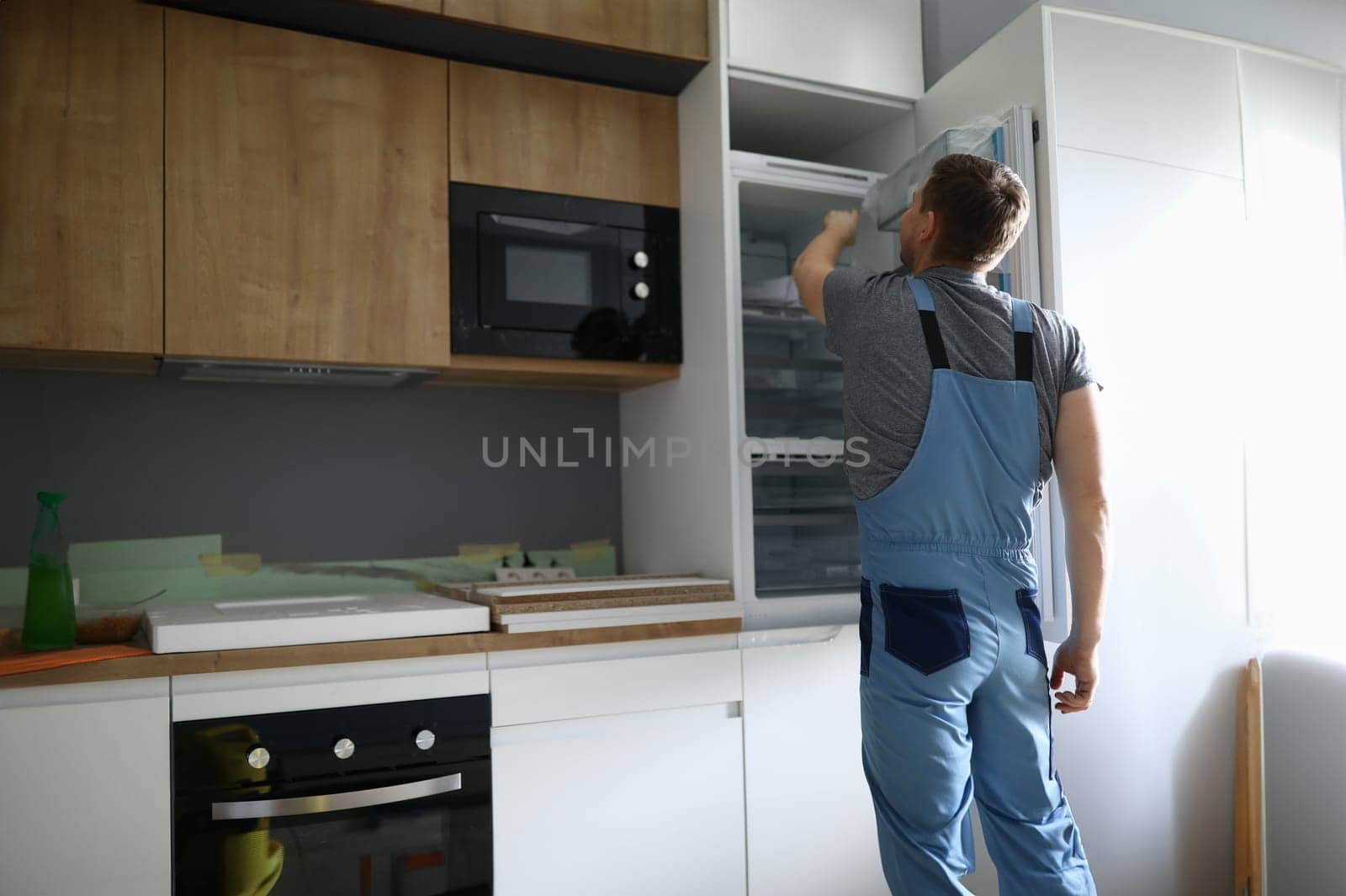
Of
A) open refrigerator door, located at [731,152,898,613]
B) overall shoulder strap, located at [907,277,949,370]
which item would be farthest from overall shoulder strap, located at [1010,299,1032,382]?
open refrigerator door, located at [731,152,898,613]

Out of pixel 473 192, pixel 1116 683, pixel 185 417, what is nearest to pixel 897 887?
pixel 1116 683


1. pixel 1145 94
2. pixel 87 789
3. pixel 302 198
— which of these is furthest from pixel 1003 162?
pixel 87 789

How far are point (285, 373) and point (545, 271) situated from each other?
0.61m

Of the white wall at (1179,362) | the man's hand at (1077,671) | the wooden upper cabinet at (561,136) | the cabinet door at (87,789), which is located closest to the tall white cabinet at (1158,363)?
the white wall at (1179,362)

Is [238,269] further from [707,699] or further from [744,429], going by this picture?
[707,699]

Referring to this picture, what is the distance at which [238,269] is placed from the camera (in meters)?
2.04

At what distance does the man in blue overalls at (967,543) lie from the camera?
1.56 m

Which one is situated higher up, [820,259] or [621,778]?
[820,259]

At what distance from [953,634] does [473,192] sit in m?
1.42

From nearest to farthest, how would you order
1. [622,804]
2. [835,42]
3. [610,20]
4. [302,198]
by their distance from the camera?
[622,804] → [302,198] → [610,20] → [835,42]

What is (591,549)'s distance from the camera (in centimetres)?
271

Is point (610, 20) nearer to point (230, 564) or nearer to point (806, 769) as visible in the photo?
point (230, 564)

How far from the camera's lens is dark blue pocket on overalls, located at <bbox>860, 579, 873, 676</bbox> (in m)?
1.67

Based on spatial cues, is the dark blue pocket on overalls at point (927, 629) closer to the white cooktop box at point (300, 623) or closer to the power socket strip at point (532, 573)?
the white cooktop box at point (300, 623)
